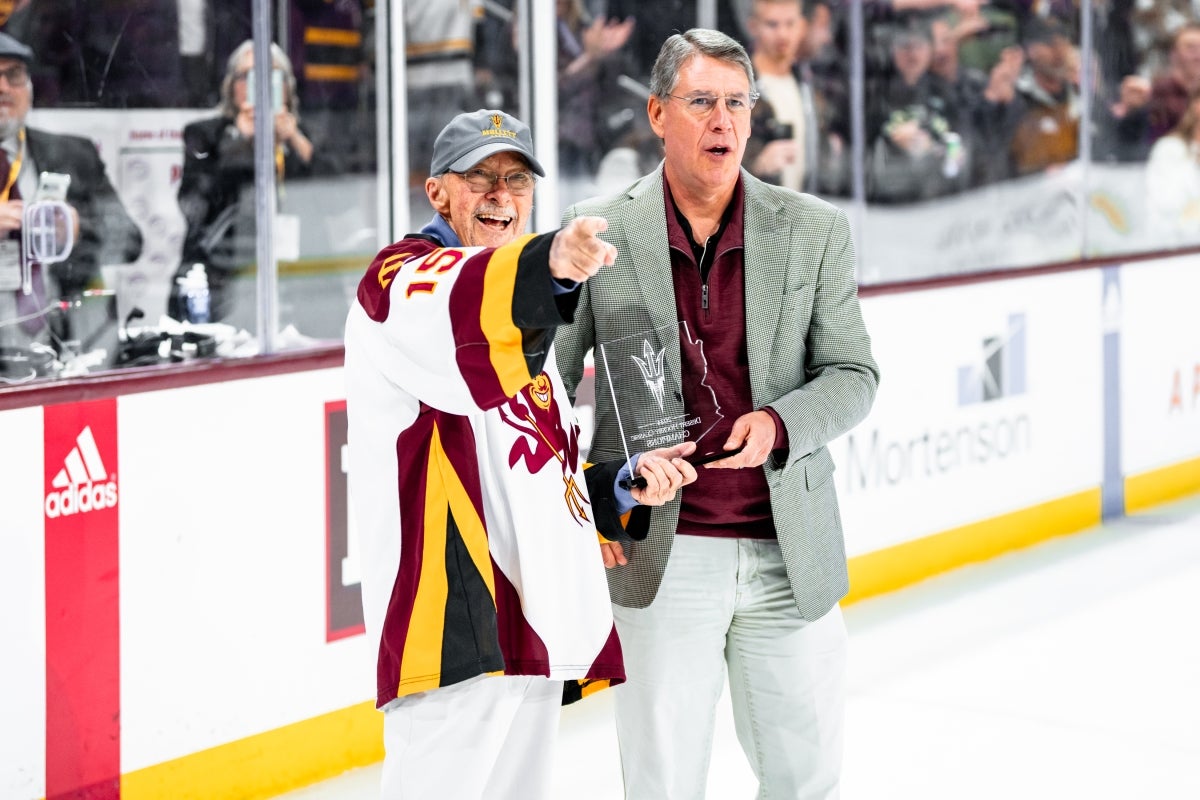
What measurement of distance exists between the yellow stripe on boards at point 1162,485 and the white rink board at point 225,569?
3.87m

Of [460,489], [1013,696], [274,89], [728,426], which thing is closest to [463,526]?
[460,489]

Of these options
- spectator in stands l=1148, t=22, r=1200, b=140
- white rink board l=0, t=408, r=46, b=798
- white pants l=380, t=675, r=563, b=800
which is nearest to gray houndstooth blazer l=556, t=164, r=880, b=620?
white pants l=380, t=675, r=563, b=800

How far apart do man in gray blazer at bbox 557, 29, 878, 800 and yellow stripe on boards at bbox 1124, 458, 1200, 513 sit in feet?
14.6

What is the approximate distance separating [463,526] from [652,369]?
0.40 meters

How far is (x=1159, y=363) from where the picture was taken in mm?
6398

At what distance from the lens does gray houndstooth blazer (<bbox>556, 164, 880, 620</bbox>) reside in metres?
2.16

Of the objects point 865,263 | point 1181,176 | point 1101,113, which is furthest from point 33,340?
point 1181,176

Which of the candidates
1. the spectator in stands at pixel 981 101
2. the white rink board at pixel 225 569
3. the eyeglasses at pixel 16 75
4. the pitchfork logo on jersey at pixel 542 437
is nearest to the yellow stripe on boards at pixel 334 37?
the eyeglasses at pixel 16 75

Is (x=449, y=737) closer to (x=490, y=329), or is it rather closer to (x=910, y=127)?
(x=490, y=329)

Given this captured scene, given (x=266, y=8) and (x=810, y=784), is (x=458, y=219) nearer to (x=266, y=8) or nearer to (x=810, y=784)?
(x=810, y=784)

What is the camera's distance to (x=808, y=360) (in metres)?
2.27

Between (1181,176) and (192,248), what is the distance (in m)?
5.38

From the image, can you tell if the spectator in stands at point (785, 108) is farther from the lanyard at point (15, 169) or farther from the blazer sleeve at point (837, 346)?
the blazer sleeve at point (837, 346)

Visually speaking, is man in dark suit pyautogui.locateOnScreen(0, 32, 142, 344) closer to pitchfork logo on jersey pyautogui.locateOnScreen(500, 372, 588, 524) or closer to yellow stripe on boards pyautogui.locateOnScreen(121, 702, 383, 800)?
yellow stripe on boards pyautogui.locateOnScreen(121, 702, 383, 800)
